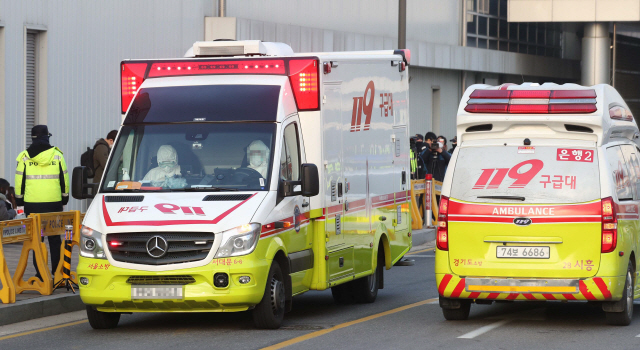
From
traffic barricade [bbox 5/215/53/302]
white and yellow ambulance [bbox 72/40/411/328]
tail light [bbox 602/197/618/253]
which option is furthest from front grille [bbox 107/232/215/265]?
tail light [bbox 602/197/618/253]

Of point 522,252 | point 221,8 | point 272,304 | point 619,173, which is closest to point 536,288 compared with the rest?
point 522,252

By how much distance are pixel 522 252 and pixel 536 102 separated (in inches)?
60.2

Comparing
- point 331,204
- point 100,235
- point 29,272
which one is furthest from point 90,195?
point 29,272

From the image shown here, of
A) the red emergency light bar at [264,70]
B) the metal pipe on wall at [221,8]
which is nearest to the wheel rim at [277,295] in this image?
the red emergency light bar at [264,70]

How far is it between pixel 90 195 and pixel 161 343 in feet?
6.39

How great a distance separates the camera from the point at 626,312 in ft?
34.2

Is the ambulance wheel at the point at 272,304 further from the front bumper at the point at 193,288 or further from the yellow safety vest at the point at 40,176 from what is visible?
the yellow safety vest at the point at 40,176

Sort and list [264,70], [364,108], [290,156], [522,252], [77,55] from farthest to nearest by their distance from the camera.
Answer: [77,55] → [364,108] → [264,70] → [290,156] → [522,252]

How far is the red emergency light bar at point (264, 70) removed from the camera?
1100cm

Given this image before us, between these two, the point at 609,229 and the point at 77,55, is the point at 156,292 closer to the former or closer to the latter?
the point at 609,229

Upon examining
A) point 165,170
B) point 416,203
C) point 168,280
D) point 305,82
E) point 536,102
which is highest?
point 305,82

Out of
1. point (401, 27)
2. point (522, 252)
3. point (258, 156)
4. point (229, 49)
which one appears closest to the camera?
point (522, 252)

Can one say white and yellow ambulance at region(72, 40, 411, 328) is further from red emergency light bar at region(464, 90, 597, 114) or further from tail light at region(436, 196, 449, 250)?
red emergency light bar at region(464, 90, 597, 114)

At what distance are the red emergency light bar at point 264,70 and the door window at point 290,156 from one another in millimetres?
343
